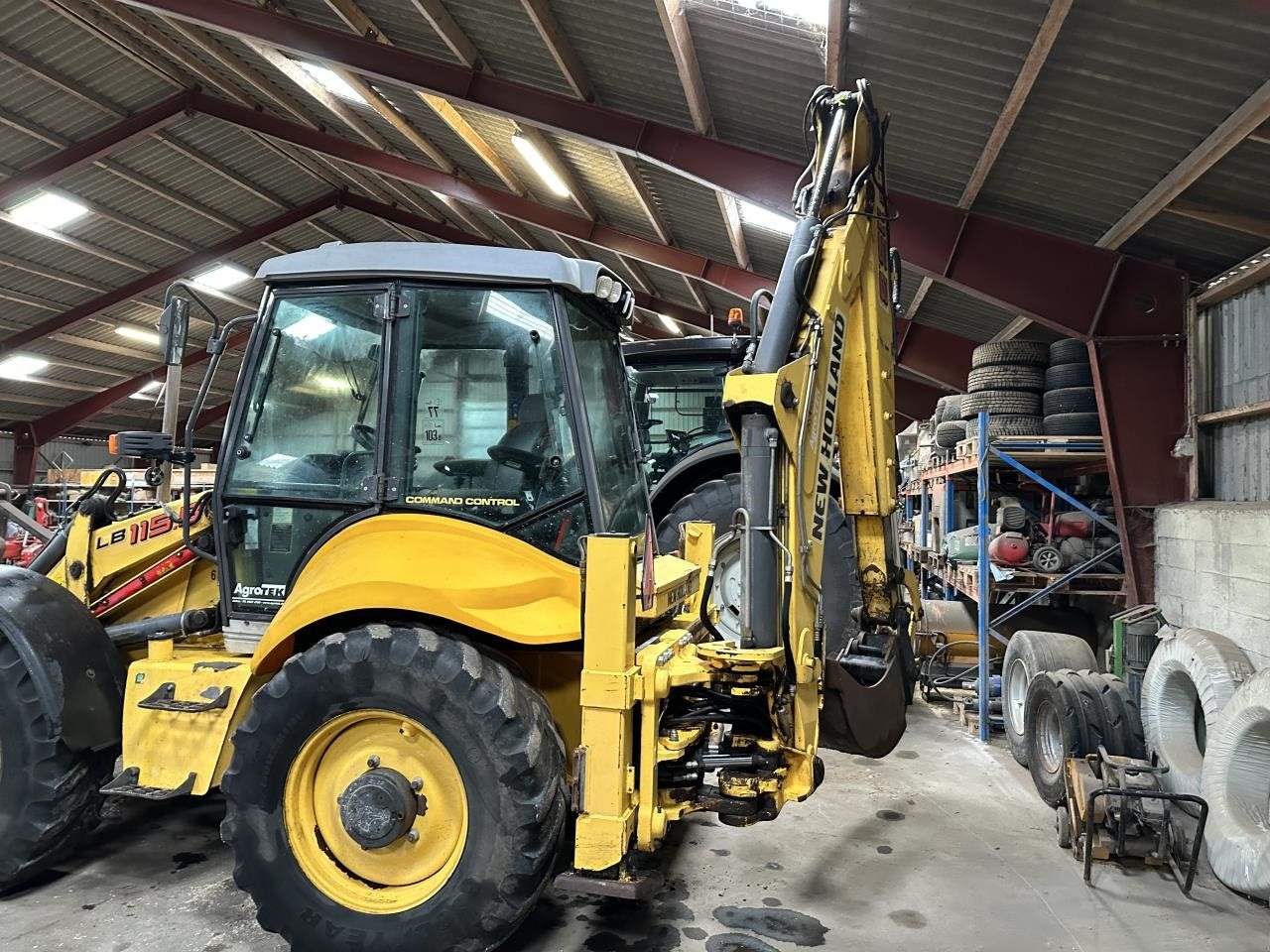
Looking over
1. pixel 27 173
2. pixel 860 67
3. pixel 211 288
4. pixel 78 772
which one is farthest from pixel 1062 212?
pixel 211 288

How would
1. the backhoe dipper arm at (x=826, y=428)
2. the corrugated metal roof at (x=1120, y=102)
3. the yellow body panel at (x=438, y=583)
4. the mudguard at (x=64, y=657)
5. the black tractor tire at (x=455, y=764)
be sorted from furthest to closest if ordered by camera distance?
1. the corrugated metal roof at (x=1120, y=102)
2. the mudguard at (x=64, y=657)
3. the backhoe dipper arm at (x=826, y=428)
4. the yellow body panel at (x=438, y=583)
5. the black tractor tire at (x=455, y=764)

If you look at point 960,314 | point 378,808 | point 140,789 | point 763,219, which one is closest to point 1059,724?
point 378,808

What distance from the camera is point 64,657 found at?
3.64 m

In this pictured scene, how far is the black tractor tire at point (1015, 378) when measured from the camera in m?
7.02

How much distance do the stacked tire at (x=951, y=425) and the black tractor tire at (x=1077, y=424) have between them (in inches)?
42.8

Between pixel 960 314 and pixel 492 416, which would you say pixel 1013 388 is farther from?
pixel 492 416

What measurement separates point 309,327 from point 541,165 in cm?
721

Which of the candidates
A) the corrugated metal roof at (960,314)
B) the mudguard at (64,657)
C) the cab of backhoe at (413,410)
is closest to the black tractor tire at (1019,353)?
the corrugated metal roof at (960,314)

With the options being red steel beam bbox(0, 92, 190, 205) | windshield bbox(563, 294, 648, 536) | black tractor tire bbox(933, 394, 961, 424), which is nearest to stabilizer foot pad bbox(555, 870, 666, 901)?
windshield bbox(563, 294, 648, 536)

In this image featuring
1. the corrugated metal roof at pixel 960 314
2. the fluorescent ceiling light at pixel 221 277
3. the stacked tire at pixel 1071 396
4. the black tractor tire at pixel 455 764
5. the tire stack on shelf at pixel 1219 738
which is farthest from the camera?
the fluorescent ceiling light at pixel 221 277

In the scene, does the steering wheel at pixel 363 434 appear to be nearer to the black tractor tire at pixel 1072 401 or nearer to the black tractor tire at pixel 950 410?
the black tractor tire at pixel 1072 401

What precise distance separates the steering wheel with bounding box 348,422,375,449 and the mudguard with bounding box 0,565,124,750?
5.15 ft

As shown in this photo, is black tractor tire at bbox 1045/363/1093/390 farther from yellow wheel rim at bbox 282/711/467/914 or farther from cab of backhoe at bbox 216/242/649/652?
yellow wheel rim at bbox 282/711/467/914

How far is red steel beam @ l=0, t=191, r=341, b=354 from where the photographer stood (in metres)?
15.9
